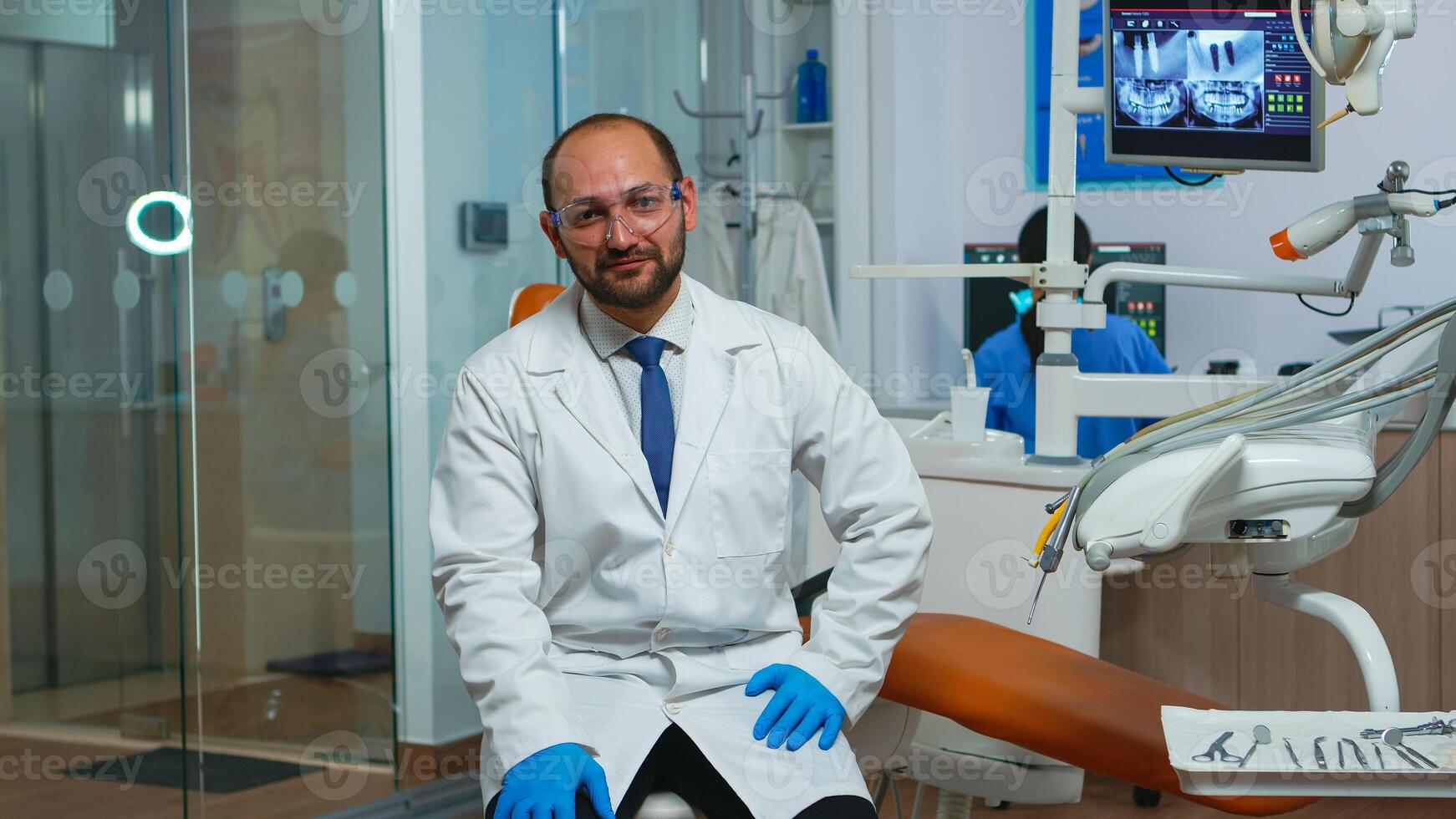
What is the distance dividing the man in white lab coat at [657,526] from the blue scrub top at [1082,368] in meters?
1.36

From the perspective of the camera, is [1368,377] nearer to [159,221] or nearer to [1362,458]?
[1362,458]

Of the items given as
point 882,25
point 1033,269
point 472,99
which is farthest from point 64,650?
point 882,25

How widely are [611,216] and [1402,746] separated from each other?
3.47 ft

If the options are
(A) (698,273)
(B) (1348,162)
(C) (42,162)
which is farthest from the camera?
(A) (698,273)

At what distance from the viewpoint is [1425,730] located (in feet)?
4.31

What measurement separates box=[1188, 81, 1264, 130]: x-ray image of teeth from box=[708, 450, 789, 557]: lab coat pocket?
0.92 meters

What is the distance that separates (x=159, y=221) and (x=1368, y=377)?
2.00 m

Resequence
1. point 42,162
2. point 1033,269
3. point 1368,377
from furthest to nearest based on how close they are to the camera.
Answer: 1. point 42,162
2. point 1033,269
3. point 1368,377

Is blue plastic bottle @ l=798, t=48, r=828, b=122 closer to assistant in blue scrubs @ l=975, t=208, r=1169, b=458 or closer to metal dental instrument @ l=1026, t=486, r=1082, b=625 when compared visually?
assistant in blue scrubs @ l=975, t=208, r=1169, b=458

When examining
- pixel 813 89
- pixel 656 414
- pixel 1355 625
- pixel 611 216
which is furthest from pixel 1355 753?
pixel 813 89

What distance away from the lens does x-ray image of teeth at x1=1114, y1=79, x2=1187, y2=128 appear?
206 centimetres

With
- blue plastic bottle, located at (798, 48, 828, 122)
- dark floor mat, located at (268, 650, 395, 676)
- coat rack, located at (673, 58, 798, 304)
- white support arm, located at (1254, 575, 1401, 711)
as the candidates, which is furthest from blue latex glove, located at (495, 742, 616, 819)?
blue plastic bottle, located at (798, 48, 828, 122)

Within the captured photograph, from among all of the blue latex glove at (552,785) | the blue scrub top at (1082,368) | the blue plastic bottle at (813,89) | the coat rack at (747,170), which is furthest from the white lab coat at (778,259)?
the blue latex glove at (552,785)

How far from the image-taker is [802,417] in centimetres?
174
